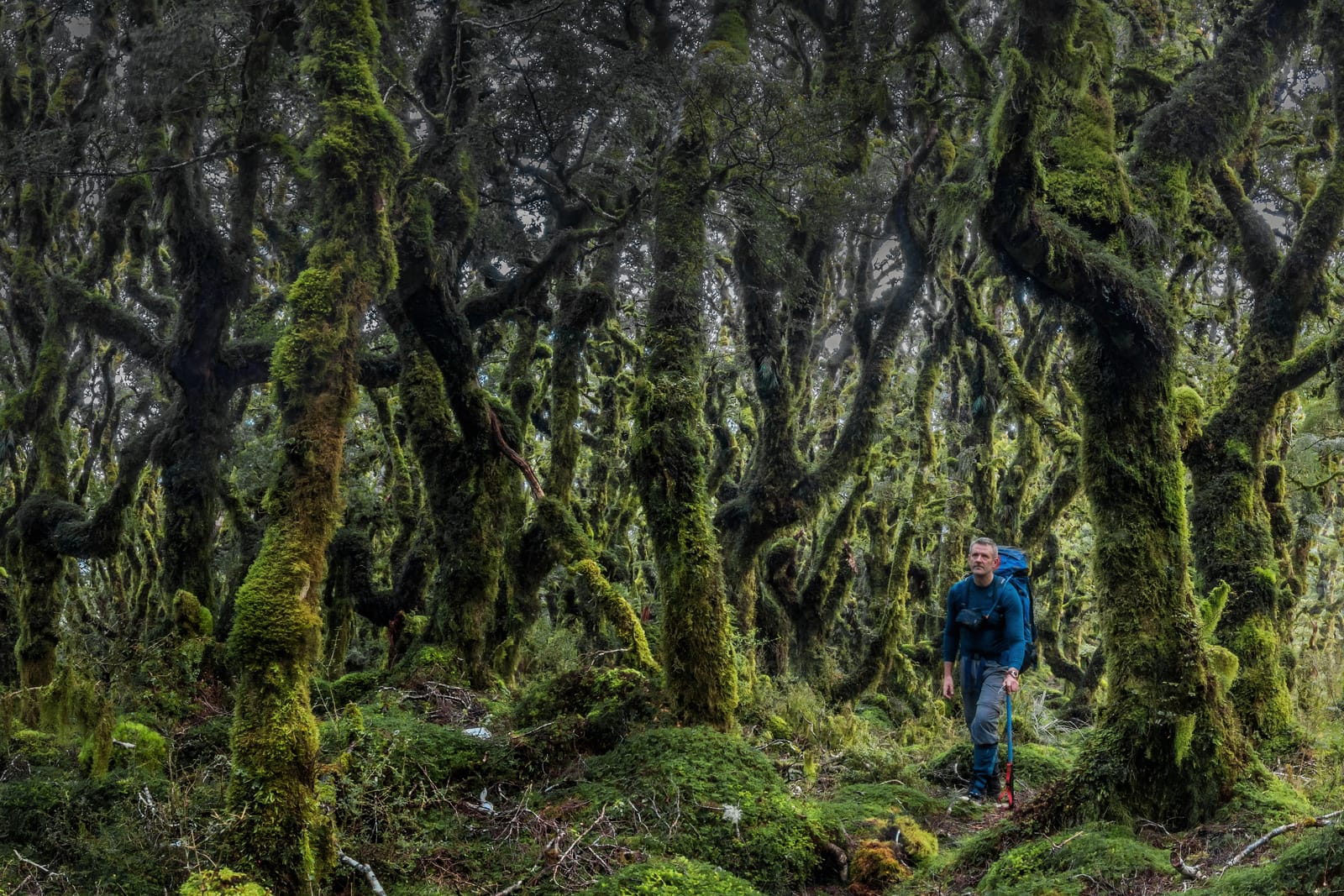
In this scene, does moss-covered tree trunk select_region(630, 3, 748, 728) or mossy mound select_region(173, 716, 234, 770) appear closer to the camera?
mossy mound select_region(173, 716, 234, 770)

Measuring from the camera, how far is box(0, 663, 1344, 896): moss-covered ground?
5051 mm

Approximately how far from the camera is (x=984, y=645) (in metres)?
7.91

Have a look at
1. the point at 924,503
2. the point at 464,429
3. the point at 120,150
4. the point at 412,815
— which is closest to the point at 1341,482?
the point at 924,503

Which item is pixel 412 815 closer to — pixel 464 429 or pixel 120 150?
pixel 464 429

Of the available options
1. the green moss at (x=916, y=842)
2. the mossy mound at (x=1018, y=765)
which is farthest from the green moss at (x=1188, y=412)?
the green moss at (x=916, y=842)

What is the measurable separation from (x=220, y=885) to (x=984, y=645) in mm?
6173

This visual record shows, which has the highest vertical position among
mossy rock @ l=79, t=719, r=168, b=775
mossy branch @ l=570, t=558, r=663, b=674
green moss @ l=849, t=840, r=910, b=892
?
mossy branch @ l=570, t=558, r=663, b=674

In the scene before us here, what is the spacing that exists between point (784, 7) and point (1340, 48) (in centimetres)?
654

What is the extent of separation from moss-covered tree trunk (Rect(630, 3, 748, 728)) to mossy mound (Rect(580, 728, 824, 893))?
44 cm

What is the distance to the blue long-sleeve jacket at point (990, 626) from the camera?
7703 mm

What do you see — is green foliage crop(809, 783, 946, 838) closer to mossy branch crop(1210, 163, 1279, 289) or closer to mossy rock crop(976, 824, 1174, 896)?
mossy rock crop(976, 824, 1174, 896)

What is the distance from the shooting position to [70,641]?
715 centimetres

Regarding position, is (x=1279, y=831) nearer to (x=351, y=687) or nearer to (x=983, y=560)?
(x=983, y=560)

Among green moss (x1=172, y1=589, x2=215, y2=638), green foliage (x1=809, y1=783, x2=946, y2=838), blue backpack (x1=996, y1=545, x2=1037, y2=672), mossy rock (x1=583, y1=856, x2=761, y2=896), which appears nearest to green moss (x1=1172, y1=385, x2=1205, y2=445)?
blue backpack (x1=996, y1=545, x2=1037, y2=672)
